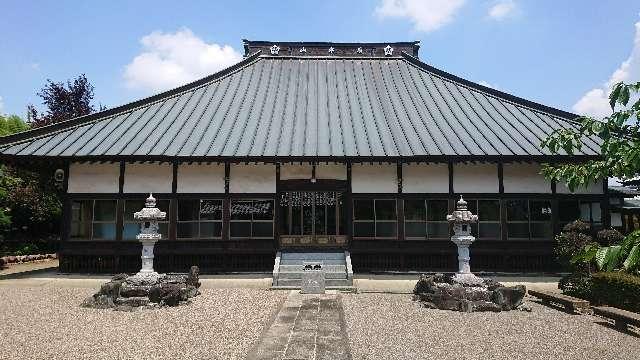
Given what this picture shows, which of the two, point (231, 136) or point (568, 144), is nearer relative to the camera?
point (568, 144)

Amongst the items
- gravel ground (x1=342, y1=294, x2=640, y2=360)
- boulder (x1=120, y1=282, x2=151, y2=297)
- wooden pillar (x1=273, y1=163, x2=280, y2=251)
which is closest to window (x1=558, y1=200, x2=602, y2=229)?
gravel ground (x1=342, y1=294, x2=640, y2=360)

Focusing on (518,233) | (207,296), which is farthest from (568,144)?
(518,233)

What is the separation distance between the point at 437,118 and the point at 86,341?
16.9 m

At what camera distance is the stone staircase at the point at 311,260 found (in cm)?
1462

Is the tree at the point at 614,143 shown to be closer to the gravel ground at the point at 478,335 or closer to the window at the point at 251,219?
the gravel ground at the point at 478,335

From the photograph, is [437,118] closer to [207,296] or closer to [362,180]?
[362,180]

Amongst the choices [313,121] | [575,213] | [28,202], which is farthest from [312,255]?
[28,202]

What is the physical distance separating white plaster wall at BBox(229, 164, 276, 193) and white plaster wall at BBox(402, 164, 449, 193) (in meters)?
5.84

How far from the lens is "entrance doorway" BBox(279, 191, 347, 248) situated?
18.0 meters

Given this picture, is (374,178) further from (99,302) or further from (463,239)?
(99,302)

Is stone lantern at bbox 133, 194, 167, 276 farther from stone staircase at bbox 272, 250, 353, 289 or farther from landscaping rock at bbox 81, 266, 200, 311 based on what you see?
stone staircase at bbox 272, 250, 353, 289

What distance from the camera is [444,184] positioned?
17297 millimetres

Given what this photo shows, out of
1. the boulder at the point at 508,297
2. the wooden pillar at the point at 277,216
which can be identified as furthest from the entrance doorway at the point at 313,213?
the boulder at the point at 508,297

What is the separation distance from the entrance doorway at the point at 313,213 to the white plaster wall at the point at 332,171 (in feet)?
2.49
